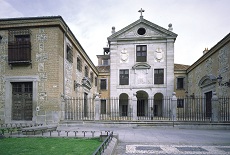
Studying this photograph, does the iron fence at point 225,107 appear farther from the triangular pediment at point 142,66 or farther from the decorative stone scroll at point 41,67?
the decorative stone scroll at point 41,67

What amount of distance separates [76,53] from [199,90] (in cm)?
1287

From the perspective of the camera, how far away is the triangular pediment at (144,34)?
23703mm

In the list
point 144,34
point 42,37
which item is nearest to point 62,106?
point 42,37

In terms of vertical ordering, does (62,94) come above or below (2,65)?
below

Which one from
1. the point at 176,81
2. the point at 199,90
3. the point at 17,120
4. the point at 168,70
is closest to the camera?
the point at 17,120

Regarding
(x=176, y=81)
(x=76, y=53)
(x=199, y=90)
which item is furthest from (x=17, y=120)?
(x=176, y=81)

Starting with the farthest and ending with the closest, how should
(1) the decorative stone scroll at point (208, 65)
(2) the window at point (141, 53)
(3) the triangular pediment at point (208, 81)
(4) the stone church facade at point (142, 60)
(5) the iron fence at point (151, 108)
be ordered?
(2) the window at point (141, 53), (4) the stone church facade at point (142, 60), (5) the iron fence at point (151, 108), (1) the decorative stone scroll at point (208, 65), (3) the triangular pediment at point (208, 81)

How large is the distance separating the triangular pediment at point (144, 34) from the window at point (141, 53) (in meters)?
1.20

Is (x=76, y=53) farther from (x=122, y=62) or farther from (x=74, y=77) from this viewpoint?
(x=122, y=62)

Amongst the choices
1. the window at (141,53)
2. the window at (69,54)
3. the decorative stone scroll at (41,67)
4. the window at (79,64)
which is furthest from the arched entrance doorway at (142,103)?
Result: the decorative stone scroll at (41,67)

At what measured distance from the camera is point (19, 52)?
1266 cm

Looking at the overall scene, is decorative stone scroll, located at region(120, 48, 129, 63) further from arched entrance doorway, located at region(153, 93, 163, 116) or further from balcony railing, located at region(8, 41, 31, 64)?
balcony railing, located at region(8, 41, 31, 64)

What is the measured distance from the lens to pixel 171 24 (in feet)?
81.4

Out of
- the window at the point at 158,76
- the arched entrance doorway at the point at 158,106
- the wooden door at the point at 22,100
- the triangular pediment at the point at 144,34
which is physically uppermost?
the triangular pediment at the point at 144,34
